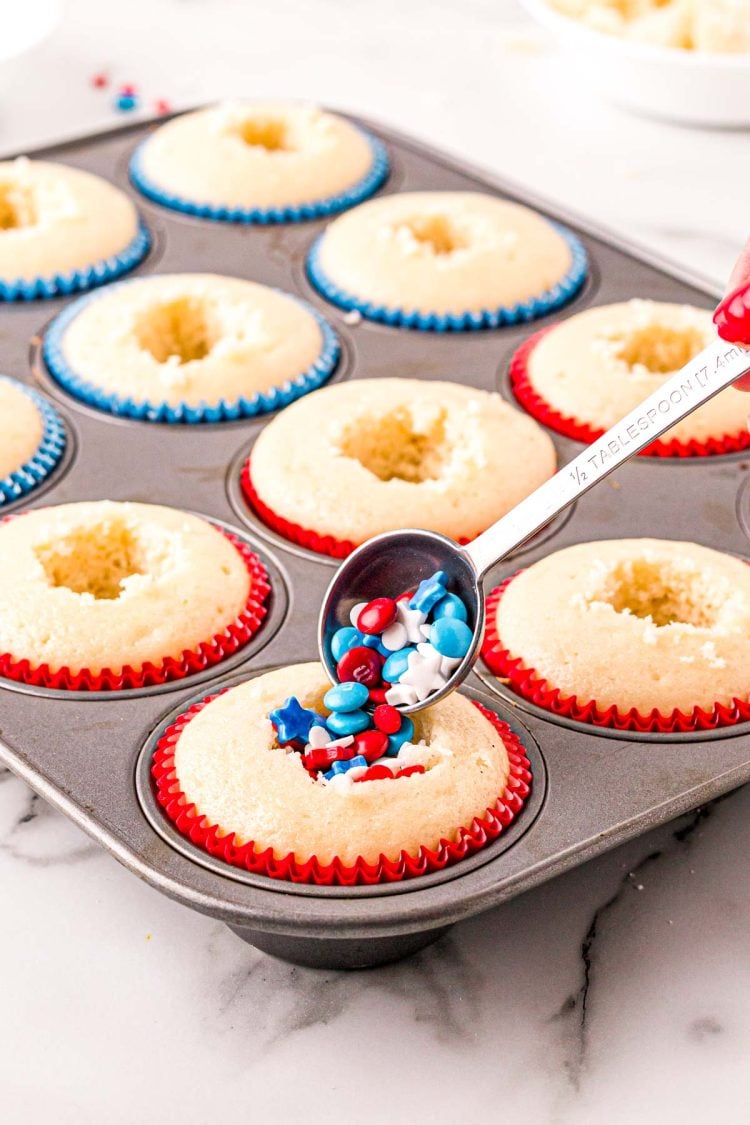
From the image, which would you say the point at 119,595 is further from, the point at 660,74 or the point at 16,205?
the point at 660,74

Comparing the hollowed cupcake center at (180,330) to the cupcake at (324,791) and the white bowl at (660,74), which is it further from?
the white bowl at (660,74)

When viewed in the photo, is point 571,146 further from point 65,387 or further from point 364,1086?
point 364,1086

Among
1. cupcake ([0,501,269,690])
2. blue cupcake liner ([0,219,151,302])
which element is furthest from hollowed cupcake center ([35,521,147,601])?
blue cupcake liner ([0,219,151,302])

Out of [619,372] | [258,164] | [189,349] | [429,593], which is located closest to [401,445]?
[619,372]

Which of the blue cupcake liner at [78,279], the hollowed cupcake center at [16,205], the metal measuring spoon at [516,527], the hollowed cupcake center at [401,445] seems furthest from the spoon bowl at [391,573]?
the hollowed cupcake center at [16,205]

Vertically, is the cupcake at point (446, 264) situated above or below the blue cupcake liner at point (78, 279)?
above

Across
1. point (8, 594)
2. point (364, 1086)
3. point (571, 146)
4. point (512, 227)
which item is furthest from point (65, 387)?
point (571, 146)
